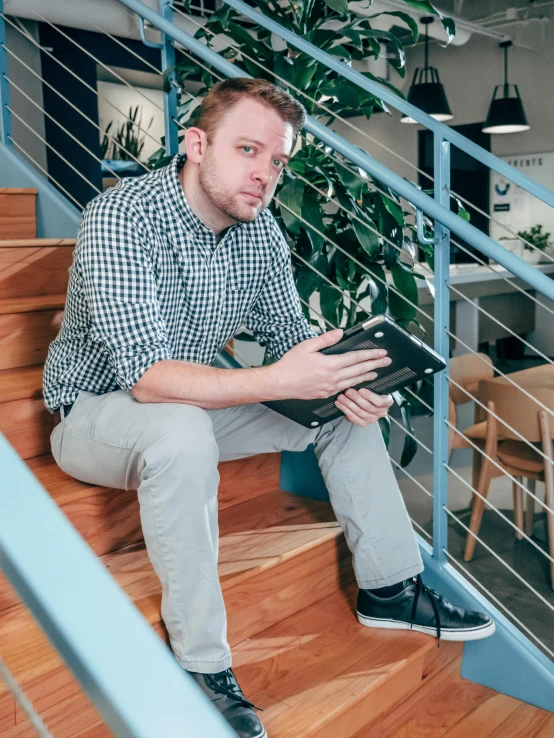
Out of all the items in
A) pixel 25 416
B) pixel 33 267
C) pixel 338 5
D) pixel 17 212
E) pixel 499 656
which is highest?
pixel 338 5

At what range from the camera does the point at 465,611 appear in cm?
154

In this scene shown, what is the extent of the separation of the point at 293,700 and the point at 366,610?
29 cm

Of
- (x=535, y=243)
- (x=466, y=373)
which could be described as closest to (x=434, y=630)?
(x=466, y=373)

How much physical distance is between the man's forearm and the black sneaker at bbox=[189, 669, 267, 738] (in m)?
0.45

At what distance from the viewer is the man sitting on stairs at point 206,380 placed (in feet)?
4.02

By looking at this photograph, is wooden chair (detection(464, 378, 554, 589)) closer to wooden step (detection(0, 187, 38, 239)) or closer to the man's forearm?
the man's forearm

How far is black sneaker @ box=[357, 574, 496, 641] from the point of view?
1499 millimetres

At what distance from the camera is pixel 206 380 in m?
1.33

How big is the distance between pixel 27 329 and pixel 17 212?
575mm

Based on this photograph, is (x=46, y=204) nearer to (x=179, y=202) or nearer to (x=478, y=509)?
(x=179, y=202)

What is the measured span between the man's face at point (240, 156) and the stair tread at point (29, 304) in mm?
492

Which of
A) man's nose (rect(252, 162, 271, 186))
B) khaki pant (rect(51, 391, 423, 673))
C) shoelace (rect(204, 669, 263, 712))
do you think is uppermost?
man's nose (rect(252, 162, 271, 186))

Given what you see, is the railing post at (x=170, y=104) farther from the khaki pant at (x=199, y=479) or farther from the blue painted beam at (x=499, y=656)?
the blue painted beam at (x=499, y=656)

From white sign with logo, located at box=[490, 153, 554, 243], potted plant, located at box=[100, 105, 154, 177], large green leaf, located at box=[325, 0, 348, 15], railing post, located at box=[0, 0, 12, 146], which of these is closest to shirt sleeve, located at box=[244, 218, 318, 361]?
large green leaf, located at box=[325, 0, 348, 15]
